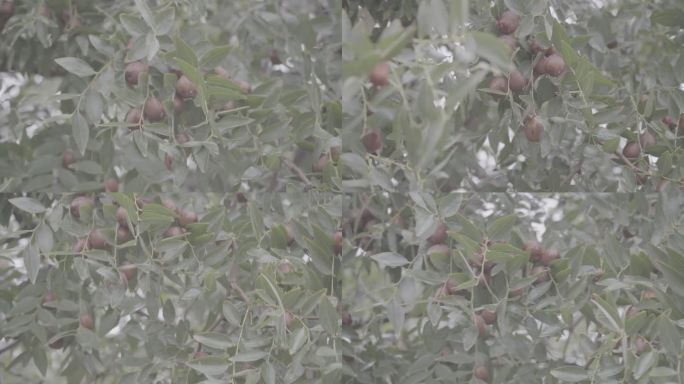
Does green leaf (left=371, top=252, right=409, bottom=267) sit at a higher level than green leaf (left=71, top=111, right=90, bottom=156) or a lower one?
lower

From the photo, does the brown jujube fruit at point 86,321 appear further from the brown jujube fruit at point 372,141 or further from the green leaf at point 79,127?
the brown jujube fruit at point 372,141

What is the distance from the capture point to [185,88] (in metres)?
0.99

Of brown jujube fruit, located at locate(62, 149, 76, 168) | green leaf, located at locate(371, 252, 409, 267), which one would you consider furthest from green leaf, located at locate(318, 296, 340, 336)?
brown jujube fruit, located at locate(62, 149, 76, 168)

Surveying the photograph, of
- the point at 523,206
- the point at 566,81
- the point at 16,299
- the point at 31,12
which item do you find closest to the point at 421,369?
the point at 523,206

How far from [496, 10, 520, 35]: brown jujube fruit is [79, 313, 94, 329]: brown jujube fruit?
0.66 metres

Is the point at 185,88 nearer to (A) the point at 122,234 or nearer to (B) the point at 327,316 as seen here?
(A) the point at 122,234

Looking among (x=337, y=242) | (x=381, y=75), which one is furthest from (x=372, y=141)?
(x=381, y=75)

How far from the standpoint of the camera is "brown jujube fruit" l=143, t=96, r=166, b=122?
997mm

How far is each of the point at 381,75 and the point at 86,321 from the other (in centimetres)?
62

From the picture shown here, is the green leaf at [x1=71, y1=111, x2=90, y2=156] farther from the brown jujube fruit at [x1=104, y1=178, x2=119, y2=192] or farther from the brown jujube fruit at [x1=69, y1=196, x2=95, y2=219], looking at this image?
the brown jujube fruit at [x1=104, y1=178, x2=119, y2=192]

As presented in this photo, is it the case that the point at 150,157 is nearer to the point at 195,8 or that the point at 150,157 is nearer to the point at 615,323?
the point at 195,8

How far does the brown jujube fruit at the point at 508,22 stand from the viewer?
3.35 ft

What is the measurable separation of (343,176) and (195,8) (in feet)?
1.05

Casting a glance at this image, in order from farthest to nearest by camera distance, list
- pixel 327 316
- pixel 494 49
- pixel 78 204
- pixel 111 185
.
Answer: pixel 111 185
pixel 78 204
pixel 327 316
pixel 494 49
